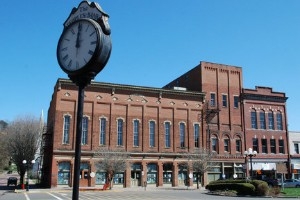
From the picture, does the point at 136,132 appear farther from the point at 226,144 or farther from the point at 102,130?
the point at 226,144

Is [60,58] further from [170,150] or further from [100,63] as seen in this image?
[170,150]

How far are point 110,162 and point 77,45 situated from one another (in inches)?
1481

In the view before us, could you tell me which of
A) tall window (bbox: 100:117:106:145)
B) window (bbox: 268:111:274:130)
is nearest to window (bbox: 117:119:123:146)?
tall window (bbox: 100:117:106:145)

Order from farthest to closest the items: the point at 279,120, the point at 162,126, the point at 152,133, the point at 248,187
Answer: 1. the point at 279,120
2. the point at 162,126
3. the point at 152,133
4. the point at 248,187

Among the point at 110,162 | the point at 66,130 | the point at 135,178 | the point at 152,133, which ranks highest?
the point at 152,133

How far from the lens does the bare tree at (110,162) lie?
139ft

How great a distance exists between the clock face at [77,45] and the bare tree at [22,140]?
56210mm

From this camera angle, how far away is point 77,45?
5812 mm

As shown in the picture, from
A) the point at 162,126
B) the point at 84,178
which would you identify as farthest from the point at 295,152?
the point at 84,178

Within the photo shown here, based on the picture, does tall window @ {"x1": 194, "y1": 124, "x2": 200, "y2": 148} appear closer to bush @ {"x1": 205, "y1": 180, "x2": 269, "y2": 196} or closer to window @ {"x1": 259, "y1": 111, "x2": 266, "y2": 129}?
window @ {"x1": 259, "y1": 111, "x2": 266, "y2": 129}

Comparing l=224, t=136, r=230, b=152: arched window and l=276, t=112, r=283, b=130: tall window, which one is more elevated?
l=276, t=112, r=283, b=130: tall window

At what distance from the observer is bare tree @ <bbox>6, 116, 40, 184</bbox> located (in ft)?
194

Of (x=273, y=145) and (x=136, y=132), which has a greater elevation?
(x=136, y=132)

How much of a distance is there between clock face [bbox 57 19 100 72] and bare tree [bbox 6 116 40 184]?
5621 cm
